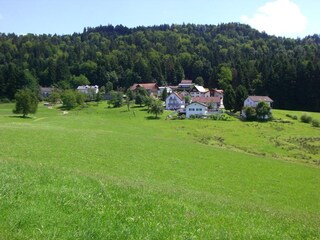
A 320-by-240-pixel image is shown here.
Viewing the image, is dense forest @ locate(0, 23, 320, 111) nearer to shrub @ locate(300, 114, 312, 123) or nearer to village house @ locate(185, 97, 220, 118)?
village house @ locate(185, 97, 220, 118)

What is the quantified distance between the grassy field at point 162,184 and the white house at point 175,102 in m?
30.4

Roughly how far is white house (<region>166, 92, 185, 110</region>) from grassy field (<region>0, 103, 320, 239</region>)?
3038cm

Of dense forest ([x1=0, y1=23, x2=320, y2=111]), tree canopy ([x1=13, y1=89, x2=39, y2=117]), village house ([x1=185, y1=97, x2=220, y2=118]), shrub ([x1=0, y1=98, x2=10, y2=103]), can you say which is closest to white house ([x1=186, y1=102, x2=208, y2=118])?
village house ([x1=185, y1=97, x2=220, y2=118])

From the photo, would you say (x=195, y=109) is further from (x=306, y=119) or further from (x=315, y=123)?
(x=315, y=123)

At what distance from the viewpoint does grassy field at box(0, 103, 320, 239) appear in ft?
32.4

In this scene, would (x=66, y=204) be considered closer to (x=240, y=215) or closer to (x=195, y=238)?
(x=195, y=238)

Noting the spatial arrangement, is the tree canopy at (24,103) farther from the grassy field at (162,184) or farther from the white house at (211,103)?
the white house at (211,103)

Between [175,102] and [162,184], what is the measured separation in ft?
269

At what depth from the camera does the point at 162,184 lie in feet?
77.3

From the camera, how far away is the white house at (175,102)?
10450cm

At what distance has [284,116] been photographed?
8850cm

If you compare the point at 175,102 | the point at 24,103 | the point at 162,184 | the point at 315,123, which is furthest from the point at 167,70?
the point at 162,184

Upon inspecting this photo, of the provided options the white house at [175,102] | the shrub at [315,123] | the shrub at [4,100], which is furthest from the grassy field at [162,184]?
the shrub at [4,100]

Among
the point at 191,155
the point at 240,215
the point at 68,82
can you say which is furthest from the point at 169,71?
the point at 240,215
